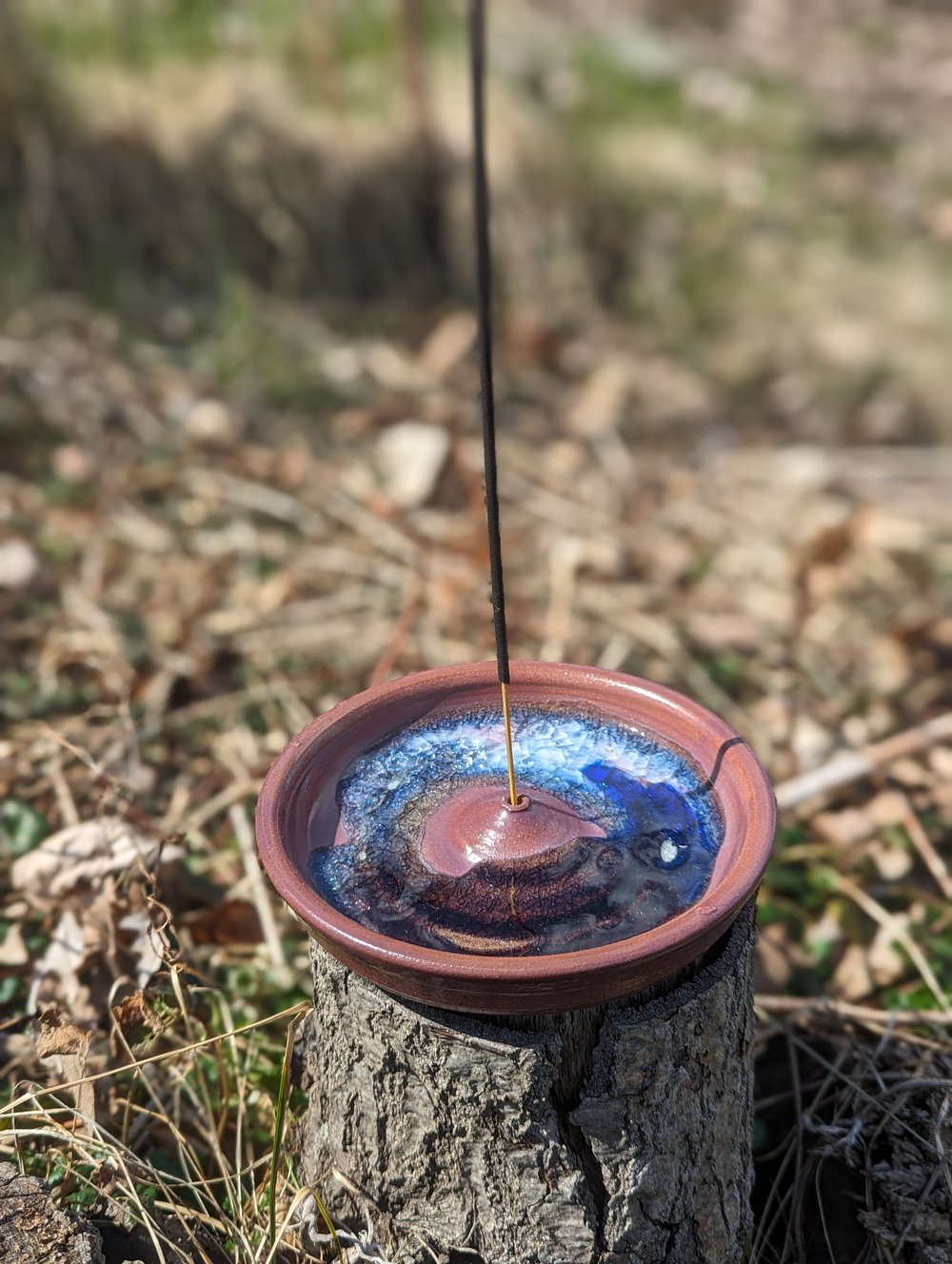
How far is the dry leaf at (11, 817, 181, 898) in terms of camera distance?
227cm

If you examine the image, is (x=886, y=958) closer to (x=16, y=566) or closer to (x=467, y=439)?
(x=16, y=566)

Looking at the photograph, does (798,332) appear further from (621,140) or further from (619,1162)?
(619,1162)

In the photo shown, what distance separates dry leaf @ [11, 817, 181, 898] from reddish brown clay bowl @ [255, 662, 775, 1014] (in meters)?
0.63

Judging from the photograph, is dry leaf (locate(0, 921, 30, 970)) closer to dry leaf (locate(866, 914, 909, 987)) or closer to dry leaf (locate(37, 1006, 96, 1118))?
dry leaf (locate(37, 1006, 96, 1118))

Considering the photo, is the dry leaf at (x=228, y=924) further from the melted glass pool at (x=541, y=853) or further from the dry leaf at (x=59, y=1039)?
the melted glass pool at (x=541, y=853)

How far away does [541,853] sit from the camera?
66.1 inches

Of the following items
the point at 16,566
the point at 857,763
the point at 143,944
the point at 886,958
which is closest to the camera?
the point at 143,944

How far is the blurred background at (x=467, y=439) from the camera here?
2.48 meters

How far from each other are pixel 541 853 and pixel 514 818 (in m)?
0.07

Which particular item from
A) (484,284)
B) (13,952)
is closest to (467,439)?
(13,952)

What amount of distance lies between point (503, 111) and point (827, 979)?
15.3 feet

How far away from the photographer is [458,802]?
178 centimetres

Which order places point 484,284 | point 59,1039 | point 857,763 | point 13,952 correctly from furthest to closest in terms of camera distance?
point 857,763 < point 13,952 < point 59,1039 < point 484,284

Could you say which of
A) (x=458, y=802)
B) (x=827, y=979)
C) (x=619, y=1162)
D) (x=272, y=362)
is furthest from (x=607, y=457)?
(x=619, y=1162)
